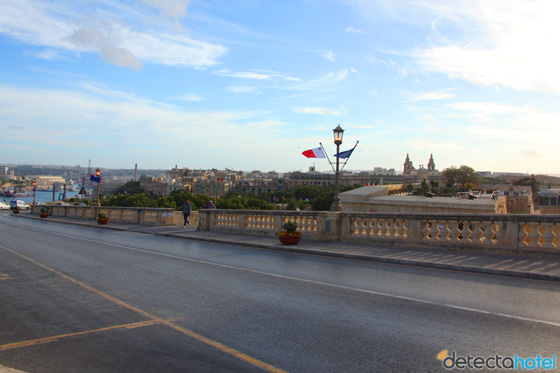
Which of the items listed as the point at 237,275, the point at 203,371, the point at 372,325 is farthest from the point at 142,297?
the point at 372,325

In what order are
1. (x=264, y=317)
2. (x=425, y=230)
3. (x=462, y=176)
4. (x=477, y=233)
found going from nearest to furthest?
(x=264, y=317), (x=477, y=233), (x=425, y=230), (x=462, y=176)

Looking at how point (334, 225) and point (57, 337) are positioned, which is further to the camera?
point (334, 225)

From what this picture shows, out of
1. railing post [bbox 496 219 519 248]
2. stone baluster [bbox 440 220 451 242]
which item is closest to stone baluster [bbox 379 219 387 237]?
stone baluster [bbox 440 220 451 242]

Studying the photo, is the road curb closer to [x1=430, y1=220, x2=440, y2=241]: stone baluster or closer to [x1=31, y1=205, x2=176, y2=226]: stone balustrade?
[x1=430, y1=220, x2=440, y2=241]: stone baluster

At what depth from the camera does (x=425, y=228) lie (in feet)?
45.0

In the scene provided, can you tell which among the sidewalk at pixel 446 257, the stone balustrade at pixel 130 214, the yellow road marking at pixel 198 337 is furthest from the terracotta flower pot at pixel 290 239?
the stone balustrade at pixel 130 214

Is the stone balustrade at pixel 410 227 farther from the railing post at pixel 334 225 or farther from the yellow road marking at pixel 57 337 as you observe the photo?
the yellow road marking at pixel 57 337

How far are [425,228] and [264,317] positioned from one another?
8636 millimetres

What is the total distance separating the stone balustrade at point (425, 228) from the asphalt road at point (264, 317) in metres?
2.75

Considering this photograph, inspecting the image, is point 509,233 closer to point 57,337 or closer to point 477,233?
point 477,233

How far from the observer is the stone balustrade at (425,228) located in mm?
11507

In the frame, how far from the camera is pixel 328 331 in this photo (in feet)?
19.6

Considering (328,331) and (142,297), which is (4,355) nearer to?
(142,297)

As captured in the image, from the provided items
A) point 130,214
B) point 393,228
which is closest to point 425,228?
point 393,228
